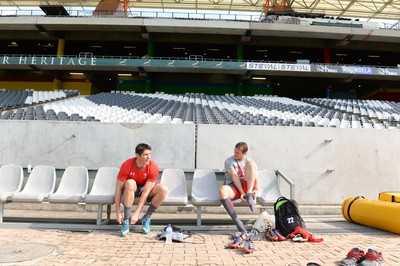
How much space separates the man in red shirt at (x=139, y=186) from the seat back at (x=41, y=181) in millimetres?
1647

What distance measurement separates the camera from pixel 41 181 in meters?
5.62

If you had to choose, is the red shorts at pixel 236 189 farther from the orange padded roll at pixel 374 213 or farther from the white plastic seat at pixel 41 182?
the white plastic seat at pixel 41 182

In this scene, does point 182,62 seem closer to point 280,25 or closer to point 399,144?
point 280,25

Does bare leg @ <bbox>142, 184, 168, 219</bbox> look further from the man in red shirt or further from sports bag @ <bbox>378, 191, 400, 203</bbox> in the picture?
sports bag @ <bbox>378, 191, 400, 203</bbox>

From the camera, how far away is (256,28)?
22984mm

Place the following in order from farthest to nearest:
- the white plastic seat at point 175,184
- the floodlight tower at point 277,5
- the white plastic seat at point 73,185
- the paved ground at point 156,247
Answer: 1. the floodlight tower at point 277,5
2. the white plastic seat at point 175,184
3. the white plastic seat at point 73,185
4. the paved ground at point 156,247

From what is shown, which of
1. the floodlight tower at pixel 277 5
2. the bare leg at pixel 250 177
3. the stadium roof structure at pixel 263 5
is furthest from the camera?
the stadium roof structure at pixel 263 5

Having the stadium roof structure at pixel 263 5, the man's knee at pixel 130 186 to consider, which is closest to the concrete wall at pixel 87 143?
the man's knee at pixel 130 186

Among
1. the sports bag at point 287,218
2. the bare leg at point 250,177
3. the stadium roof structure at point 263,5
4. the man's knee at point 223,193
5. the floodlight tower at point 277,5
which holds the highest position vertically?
the stadium roof structure at point 263,5

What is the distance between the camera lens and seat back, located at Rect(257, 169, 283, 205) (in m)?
5.31

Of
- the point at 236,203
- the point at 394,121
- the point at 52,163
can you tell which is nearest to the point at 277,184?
the point at 236,203

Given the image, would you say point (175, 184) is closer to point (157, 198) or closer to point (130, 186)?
point (157, 198)

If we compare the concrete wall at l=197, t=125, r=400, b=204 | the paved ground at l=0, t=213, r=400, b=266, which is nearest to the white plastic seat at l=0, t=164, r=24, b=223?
the paved ground at l=0, t=213, r=400, b=266

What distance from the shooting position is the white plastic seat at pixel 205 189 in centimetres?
498
